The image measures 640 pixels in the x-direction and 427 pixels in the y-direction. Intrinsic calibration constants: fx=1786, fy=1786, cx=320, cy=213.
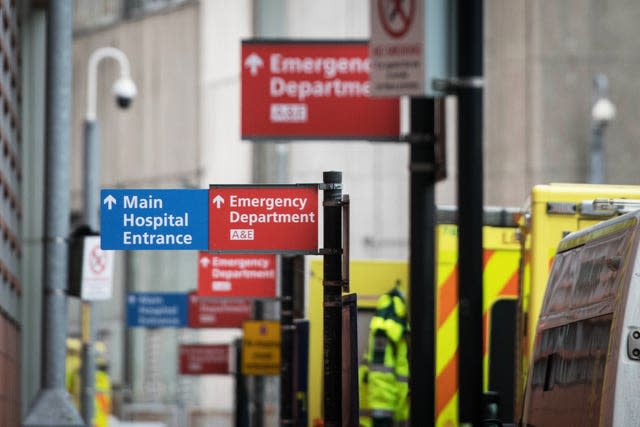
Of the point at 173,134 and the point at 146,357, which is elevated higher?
the point at 173,134

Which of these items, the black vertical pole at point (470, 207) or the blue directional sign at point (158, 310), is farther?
the blue directional sign at point (158, 310)

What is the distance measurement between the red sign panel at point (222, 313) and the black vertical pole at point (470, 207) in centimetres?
1499

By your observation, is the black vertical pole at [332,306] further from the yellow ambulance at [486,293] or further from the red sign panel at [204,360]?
the red sign panel at [204,360]

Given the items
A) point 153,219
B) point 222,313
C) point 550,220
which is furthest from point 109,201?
point 222,313

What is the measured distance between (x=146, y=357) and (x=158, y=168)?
4.24 m

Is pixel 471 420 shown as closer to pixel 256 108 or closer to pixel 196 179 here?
pixel 256 108

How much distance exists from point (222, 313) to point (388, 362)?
8.70 meters

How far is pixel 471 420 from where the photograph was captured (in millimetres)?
7863

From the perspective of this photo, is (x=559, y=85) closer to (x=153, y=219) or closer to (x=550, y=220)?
(x=550, y=220)

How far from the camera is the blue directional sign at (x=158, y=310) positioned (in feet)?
83.3

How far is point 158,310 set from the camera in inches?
1007

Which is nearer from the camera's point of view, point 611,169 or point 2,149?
point 2,149

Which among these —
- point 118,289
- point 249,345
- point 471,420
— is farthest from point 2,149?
point 118,289

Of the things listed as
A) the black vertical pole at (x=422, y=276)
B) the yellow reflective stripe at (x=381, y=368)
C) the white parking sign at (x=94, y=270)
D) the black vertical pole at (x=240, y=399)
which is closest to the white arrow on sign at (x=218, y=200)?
the black vertical pole at (x=422, y=276)
